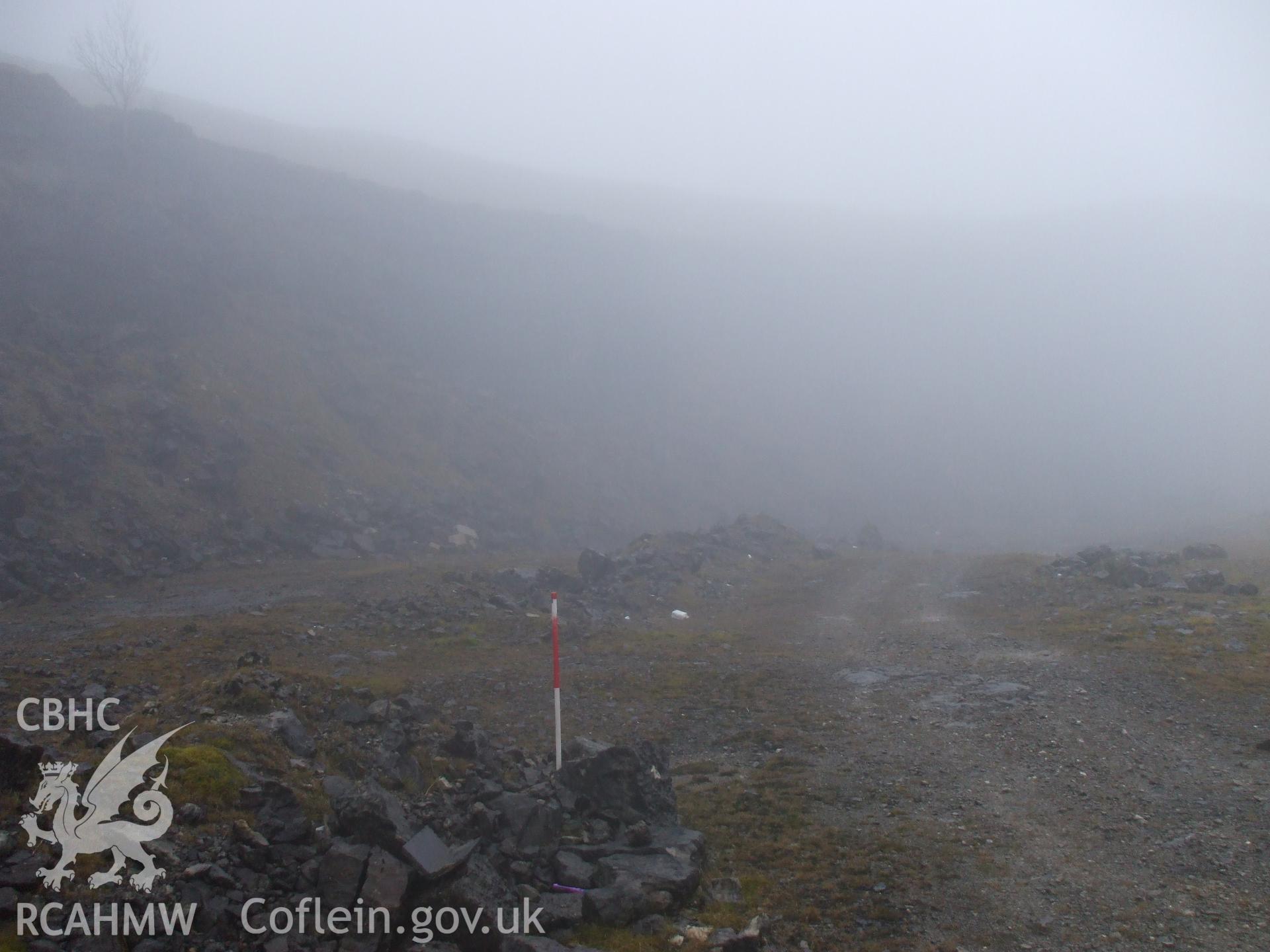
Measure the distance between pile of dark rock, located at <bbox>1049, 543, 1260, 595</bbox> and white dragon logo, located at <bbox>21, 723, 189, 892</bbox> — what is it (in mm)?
24726

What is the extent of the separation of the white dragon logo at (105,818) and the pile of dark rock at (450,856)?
13 centimetres

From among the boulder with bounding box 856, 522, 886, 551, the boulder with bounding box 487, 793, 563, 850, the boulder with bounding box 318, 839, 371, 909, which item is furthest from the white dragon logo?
the boulder with bounding box 856, 522, 886, 551

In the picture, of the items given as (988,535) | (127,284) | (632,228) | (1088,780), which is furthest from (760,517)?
(632,228)

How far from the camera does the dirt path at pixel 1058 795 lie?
6.88m

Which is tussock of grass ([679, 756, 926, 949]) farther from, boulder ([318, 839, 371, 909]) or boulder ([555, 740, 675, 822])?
boulder ([318, 839, 371, 909])

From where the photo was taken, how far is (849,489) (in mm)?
62250

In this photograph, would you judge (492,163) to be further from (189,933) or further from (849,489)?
(189,933)

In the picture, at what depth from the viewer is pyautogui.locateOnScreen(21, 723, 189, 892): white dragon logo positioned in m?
5.86

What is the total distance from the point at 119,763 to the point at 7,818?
104cm

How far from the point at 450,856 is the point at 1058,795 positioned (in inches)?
290

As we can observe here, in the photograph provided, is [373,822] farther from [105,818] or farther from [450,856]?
[105,818]

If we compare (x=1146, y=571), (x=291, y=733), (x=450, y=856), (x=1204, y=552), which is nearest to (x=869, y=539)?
(x=1204, y=552)

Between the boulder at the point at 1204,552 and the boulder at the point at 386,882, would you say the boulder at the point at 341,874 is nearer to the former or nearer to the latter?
the boulder at the point at 386,882

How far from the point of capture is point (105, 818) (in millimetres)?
6355
